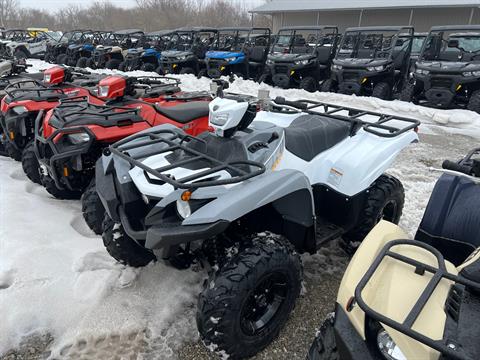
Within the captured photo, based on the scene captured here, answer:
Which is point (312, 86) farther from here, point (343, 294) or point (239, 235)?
point (343, 294)

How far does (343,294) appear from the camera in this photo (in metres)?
1.35

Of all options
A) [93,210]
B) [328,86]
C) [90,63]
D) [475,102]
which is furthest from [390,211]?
[90,63]

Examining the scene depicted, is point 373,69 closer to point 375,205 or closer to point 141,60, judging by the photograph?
point 375,205

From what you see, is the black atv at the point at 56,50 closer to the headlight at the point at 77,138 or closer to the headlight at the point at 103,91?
the headlight at the point at 103,91

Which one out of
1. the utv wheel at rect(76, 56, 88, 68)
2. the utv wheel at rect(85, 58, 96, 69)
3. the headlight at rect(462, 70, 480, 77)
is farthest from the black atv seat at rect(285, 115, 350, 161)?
the utv wheel at rect(76, 56, 88, 68)

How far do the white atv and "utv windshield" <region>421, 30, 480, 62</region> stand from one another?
689 cm

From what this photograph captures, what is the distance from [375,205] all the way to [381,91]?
700 centimetres

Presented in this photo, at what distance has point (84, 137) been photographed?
3.19 meters

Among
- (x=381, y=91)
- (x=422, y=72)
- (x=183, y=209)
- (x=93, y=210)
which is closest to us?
(x=183, y=209)

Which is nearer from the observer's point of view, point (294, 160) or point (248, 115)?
point (248, 115)

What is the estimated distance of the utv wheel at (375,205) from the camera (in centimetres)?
281

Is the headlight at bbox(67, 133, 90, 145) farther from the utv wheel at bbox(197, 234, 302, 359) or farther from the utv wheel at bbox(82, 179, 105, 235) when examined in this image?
the utv wheel at bbox(197, 234, 302, 359)

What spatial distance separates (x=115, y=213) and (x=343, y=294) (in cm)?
129

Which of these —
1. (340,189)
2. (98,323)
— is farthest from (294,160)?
(98,323)
